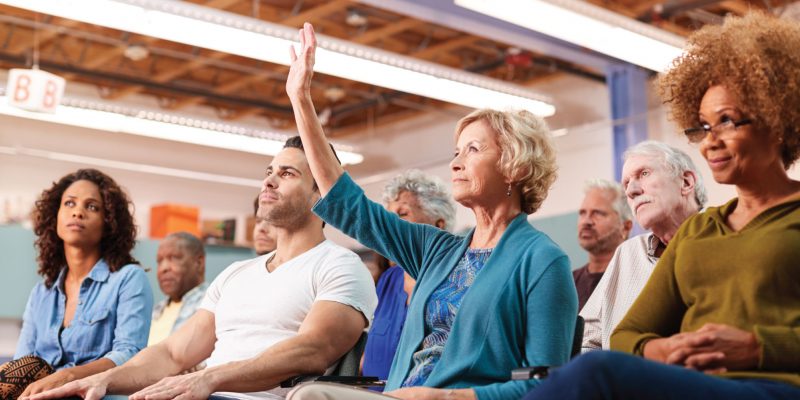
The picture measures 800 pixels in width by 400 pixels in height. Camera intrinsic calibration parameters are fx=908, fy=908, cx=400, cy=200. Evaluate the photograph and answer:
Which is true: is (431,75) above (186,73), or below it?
below

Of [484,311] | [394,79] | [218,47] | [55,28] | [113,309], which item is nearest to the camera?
[484,311]

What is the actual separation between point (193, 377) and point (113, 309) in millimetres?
1005

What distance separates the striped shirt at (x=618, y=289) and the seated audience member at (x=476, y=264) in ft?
1.49

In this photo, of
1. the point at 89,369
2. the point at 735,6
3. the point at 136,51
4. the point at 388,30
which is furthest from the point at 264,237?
the point at 735,6

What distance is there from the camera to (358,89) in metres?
9.96

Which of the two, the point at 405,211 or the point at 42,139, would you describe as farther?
the point at 42,139

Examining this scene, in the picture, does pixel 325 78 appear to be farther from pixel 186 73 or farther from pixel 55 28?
pixel 55 28

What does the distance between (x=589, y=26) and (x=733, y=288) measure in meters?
4.36

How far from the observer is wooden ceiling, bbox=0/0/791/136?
7.71 meters

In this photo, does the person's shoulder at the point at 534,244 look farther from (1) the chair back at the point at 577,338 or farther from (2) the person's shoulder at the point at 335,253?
(2) the person's shoulder at the point at 335,253

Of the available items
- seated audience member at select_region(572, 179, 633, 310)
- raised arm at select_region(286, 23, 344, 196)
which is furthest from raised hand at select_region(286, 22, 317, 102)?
seated audience member at select_region(572, 179, 633, 310)

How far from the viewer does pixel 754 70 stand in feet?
4.92

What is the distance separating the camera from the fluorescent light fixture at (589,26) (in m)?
5.12

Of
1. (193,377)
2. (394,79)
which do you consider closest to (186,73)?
(394,79)
